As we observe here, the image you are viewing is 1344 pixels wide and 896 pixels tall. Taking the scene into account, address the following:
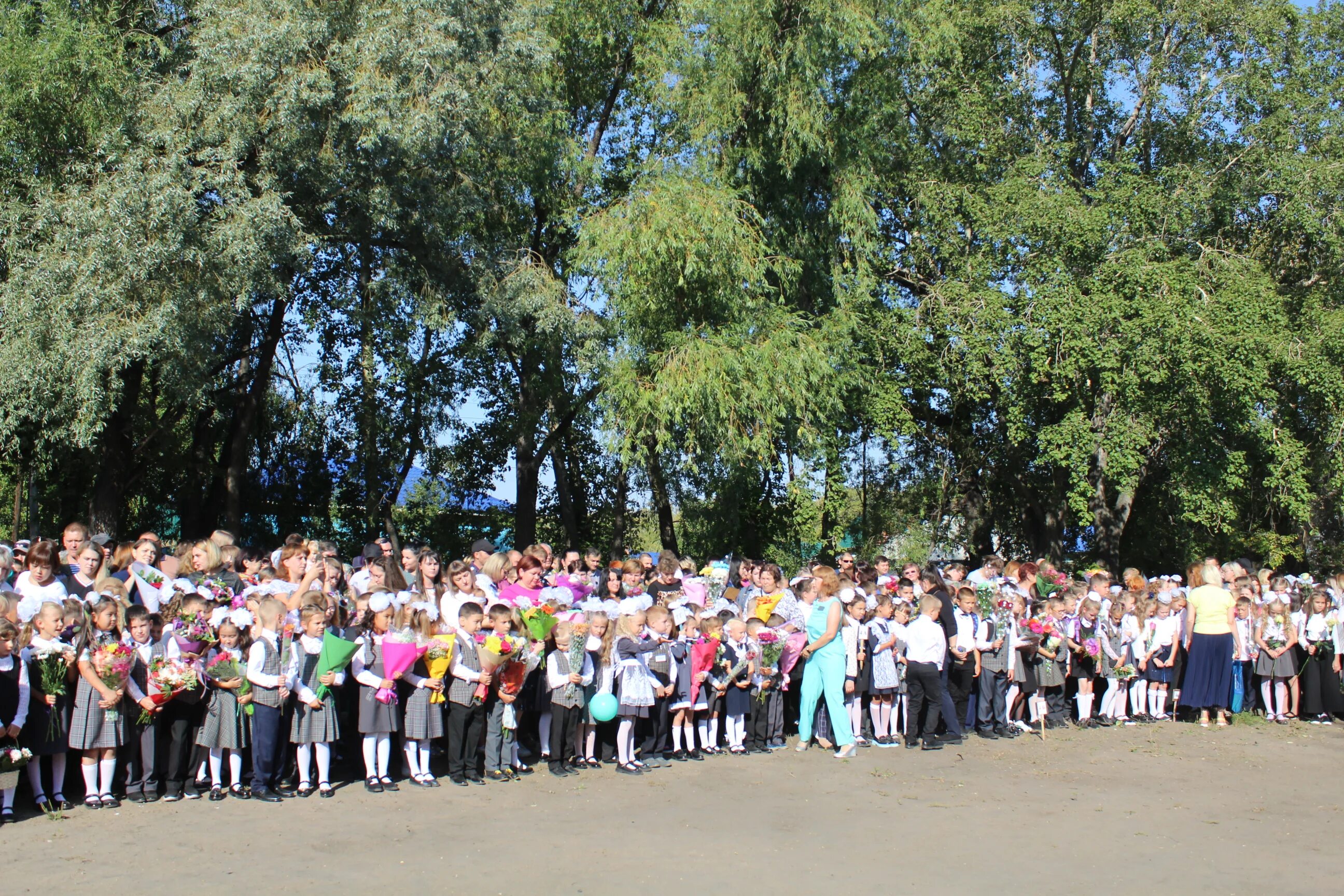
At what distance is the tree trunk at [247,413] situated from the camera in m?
21.2

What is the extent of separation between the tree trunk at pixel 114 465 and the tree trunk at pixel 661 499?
8254mm

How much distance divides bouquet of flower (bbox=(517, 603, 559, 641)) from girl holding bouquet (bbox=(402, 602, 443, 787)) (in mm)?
871

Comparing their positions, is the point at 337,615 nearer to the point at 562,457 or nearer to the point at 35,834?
the point at 35,834

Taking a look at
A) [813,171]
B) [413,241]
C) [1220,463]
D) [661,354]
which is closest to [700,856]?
[661,354]

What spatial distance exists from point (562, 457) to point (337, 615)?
688 inches

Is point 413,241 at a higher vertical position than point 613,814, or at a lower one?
higher

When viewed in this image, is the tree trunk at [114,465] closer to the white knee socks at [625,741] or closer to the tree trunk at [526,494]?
the tree trunk at [526,494]

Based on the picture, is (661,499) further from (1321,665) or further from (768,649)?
(1321,665)

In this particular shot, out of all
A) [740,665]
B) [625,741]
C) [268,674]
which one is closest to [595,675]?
[625,741]

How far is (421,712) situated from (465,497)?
18695mm

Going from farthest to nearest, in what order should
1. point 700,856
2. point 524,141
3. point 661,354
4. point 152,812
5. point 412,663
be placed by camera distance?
point 524,141
point 661,354
point 412,663
point 152,812
point 700,856

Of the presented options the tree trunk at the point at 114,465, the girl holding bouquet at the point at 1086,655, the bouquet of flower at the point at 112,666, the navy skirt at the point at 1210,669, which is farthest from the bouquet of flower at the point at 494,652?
the tree trunk at the point at 114,465

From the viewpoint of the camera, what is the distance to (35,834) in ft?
24.2

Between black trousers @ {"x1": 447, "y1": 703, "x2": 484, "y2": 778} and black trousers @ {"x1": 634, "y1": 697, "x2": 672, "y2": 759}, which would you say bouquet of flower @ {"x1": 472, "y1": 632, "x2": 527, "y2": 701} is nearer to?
black trousers @ {"x1": 447, "y1": 703, "x2": 484, "y2": 778}
